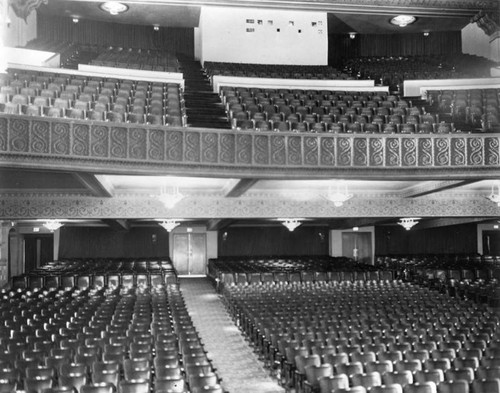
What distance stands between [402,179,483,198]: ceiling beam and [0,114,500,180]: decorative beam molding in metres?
0.74

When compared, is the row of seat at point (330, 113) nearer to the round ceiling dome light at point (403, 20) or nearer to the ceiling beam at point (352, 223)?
the ceiling beam at point (352, 223)

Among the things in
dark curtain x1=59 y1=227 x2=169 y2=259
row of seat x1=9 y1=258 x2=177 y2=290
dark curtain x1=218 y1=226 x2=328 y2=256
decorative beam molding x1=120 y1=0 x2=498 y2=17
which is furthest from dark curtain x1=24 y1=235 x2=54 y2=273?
decorative beam molding x1=120 y1=0 x2=498 y2=17

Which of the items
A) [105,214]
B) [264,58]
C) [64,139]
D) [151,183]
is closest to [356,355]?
[64,139]

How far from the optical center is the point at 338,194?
13.8m

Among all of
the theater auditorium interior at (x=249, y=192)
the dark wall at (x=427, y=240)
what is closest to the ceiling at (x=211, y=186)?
the theater auditorium interior at (x=249, y=192)

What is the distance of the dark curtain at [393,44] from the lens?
24.9 meters

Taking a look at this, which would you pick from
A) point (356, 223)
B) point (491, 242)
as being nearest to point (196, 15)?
point (356, 223)

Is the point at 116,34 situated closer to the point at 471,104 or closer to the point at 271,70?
the point at 271,70

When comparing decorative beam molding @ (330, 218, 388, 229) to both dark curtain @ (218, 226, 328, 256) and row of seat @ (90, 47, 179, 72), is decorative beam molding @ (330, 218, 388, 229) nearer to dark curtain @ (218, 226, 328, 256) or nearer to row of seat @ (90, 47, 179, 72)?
dark curtain @ (218, 226, 328, 256)

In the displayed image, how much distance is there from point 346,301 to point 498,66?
12422 mm

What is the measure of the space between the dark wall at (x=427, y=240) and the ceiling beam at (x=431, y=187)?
9631 millimetres

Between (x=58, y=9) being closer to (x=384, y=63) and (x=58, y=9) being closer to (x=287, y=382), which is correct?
(x=384, y=63)

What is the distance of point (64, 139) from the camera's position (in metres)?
10.6

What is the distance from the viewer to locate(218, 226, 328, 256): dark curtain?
81.4 ft
